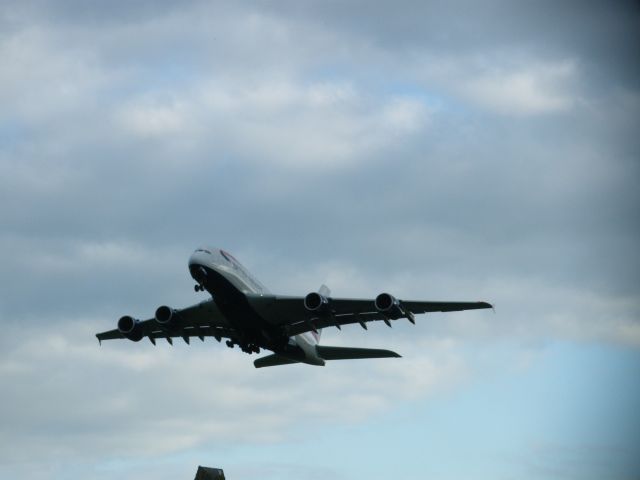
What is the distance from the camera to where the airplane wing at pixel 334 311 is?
64.4 meters

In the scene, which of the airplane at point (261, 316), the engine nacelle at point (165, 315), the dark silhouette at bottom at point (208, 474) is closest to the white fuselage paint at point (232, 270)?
the airplane at point (261, 316)

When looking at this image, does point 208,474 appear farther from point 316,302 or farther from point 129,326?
point 129,326

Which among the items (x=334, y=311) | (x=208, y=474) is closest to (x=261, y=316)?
(x=334, y=311)

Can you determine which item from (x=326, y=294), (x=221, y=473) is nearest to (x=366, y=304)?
(x=326, y=294)

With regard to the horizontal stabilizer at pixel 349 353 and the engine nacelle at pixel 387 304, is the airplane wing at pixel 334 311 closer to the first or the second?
the engine nacelle at pixel 387 304

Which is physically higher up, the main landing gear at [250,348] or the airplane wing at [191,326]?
the airplane wing at [191,326]

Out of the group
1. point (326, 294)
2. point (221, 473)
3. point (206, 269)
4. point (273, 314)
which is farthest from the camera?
point (326, 294)

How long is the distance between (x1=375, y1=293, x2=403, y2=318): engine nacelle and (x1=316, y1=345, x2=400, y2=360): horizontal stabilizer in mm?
6197

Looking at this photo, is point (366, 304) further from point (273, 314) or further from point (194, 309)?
point (194, 309)

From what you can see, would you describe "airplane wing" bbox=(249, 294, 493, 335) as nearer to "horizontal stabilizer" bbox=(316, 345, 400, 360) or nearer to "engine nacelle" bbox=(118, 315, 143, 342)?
"horizontal stabilizer" bbox=(316, 345, 400, 360)

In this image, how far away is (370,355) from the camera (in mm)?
71375

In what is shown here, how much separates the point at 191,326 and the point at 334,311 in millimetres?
11541

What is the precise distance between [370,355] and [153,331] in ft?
50.8

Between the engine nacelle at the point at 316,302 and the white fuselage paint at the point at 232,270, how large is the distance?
3.71 m
